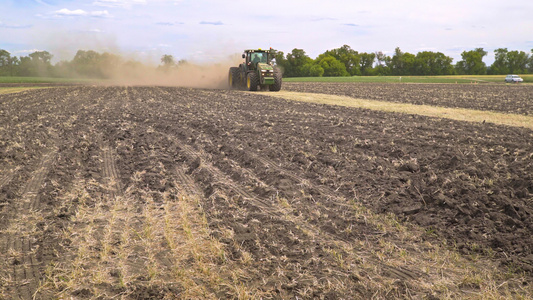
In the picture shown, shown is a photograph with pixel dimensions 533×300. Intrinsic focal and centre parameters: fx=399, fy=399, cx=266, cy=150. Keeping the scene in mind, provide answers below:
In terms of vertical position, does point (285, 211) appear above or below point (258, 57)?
below

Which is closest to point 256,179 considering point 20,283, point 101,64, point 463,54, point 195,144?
point 195,144

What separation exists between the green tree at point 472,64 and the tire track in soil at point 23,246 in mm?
93920

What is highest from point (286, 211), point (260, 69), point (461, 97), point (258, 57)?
point (258, 57)

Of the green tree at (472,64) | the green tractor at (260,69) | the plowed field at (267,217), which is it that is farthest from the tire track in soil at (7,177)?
the green tree at (472,64)

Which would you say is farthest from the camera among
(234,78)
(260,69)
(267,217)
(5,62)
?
(5,62)

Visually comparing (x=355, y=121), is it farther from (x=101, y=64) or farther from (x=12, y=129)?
(x=101, y=64)

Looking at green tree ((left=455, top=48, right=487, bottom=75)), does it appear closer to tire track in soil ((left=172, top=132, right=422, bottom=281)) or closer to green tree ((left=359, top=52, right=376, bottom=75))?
green tree ((left=359, top=52, right=376, bottom=75))

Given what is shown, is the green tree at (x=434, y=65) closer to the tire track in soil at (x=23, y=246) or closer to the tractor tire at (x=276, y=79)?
the tractor tire at (x=276, y=79)

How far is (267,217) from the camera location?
5.64 meters

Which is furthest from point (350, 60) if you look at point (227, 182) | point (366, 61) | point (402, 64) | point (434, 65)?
point (227, 182)

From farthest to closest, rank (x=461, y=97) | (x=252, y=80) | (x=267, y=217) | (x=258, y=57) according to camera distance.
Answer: (x=258, y=57) < (x=252, y=80) < (x=461, y=97) < (x=267, y=217)

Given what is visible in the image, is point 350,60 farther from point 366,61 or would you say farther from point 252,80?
point 252,80

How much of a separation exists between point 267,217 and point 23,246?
9.96ft

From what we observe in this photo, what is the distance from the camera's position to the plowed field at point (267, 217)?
13.3 ft
